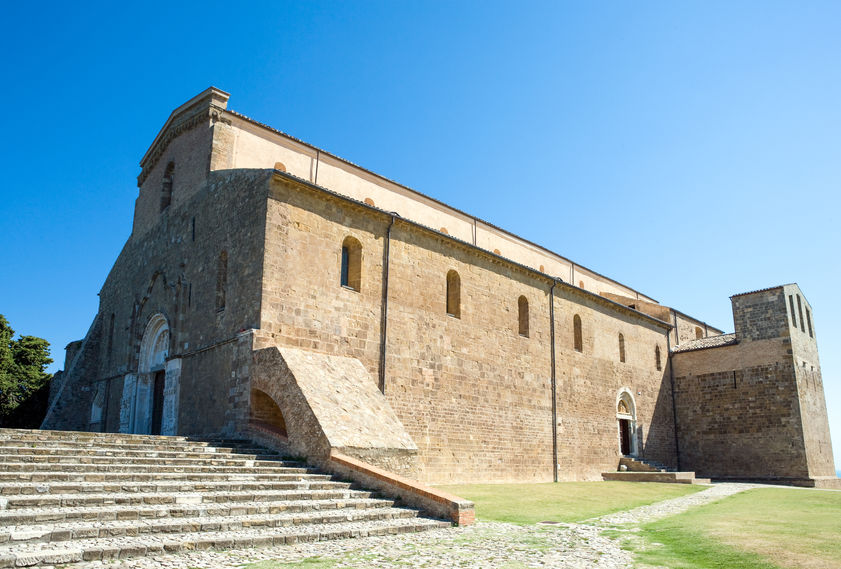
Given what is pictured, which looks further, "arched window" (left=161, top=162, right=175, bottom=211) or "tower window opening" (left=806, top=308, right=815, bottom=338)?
"tower window opening" (left=806, top=308, right=815, bottom=338)

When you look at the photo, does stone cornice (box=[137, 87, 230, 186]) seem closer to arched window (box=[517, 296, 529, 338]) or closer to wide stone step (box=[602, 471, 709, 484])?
arched window (box=[517, 296, 529, 338])

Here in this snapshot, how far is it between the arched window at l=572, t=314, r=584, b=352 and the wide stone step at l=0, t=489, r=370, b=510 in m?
16.0

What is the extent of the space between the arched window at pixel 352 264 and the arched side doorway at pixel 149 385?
221 inches

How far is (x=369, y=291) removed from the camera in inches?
702

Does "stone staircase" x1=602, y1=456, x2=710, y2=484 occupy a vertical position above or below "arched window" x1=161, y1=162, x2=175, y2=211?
below

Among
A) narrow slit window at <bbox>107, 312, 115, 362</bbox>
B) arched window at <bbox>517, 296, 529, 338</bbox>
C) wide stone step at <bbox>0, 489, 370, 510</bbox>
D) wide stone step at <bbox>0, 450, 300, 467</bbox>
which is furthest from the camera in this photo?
arched window at <bbox>517, 296, 529, 338</bbox>

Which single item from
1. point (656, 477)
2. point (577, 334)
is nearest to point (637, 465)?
point (656, 477)

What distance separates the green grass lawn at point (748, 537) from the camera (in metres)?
7.93

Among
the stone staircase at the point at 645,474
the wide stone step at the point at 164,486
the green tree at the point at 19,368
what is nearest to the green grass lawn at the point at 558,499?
the stone staircase at the point at 645,474

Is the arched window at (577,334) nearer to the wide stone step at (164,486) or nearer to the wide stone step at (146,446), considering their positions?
the wide stone step at (146,446)

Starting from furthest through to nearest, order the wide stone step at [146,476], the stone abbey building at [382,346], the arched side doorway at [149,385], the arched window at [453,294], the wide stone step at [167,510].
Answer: the arched window at [453,294] → the arched side doorway at [149,385] → the stone abbey building at [382,346] → the wide stone step at [146,476] → the wide stone step at [167,510]

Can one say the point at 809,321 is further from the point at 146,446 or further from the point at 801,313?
the point at 146,446

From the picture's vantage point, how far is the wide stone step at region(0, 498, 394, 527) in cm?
774

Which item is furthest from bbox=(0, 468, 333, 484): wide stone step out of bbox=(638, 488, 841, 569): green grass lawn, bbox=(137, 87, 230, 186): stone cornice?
bbox=(137, 87, 230, 186): stone cornice
